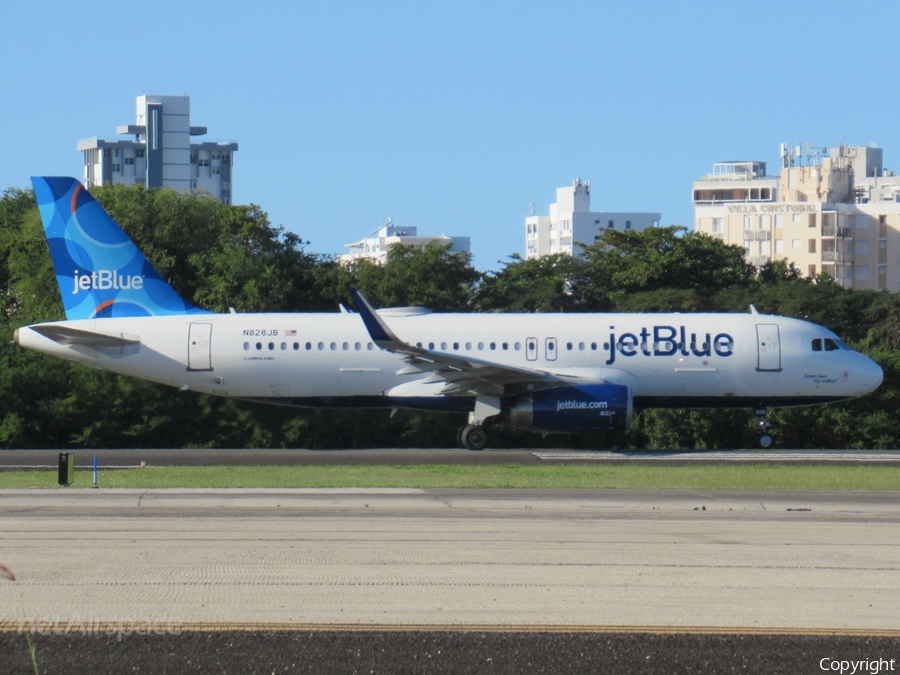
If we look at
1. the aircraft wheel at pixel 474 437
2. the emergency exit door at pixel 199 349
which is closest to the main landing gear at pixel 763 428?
the aircraft wheel at pixel 474 437

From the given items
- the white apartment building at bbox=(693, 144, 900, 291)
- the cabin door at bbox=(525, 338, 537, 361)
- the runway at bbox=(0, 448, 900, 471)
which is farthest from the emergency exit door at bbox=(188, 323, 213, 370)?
the white apartment building at bbox=(693, 144, 900, 291)

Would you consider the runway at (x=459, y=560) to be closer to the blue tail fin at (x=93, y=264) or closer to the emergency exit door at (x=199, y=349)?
the emergency exit door at (x=199, y=349)

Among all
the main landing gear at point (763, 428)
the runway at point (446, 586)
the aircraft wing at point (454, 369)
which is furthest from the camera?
the main landing gear at point (763, 428)

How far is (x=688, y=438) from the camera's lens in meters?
35.9

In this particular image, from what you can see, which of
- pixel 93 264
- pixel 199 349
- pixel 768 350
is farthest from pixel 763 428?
pixel 93 264

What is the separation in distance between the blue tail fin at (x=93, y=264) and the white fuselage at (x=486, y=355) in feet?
2.56

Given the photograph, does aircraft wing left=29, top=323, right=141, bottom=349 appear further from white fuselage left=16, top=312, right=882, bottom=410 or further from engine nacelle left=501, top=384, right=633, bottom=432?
engine nacelle left=501, top=384, right=633, bottom=432

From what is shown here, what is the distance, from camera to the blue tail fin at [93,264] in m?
32.5

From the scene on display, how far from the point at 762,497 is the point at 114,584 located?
11.9 metres

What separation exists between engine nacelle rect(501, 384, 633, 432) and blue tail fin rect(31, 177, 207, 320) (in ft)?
32.8

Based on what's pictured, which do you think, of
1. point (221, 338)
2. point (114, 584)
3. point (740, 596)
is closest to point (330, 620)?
point (114, 584)

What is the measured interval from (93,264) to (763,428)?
734 inches

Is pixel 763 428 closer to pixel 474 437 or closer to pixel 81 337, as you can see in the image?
pixel 474 437

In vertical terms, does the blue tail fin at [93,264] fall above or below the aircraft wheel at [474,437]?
above
